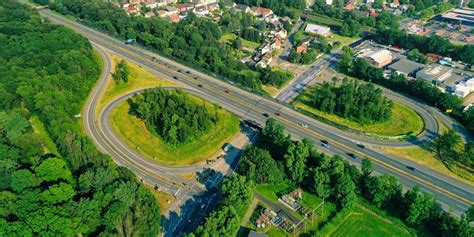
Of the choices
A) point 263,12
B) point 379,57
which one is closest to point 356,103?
point 379,57

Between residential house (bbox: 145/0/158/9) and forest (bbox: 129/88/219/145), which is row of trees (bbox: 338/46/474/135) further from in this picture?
residential house (bbox: 145/0/158/9)

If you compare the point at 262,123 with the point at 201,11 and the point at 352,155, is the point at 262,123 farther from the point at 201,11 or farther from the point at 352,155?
the point at 201,11

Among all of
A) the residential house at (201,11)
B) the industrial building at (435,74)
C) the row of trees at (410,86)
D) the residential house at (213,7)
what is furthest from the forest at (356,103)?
the residential house at (213,7)

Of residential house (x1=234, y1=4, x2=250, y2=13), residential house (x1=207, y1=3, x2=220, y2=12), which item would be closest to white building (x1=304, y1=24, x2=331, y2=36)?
residential house (x1=234, y1=4, x2=250, y2=13)

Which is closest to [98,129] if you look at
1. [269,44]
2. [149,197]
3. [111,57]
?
[149,197]

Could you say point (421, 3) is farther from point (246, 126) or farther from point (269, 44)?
point (246, 126)

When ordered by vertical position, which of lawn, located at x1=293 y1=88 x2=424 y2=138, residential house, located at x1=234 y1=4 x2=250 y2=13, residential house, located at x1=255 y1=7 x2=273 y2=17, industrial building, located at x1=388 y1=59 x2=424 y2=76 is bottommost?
lawn, located at x1=293 y1=88 x2=424 y2=138
